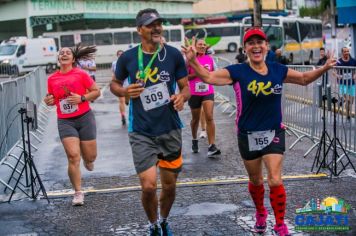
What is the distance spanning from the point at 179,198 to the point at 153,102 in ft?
7.28

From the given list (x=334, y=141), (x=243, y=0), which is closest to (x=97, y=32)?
(x=243, y=0)

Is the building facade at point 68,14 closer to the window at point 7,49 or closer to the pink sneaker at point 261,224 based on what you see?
the window at point 7,49

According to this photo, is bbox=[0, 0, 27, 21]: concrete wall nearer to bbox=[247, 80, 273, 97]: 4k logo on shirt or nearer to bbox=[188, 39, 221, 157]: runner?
bbox=[188, 39, 221, 157]: runner

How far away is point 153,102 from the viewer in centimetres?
554

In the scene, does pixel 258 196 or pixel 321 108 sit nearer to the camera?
pixel 258 196

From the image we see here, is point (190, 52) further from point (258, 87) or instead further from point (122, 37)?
point (122, 37)

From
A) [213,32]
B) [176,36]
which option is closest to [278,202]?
[176,36]

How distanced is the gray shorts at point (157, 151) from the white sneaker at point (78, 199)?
78.7 inches

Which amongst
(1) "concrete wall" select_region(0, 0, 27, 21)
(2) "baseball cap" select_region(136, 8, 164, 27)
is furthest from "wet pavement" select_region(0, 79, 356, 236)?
(1) "concrete wall" select_region(0, 0, 27, 21)

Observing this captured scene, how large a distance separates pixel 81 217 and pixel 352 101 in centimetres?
544

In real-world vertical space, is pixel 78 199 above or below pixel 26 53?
below

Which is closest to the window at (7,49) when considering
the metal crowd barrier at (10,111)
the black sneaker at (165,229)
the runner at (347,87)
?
the metal crowd barrier at (10,111)

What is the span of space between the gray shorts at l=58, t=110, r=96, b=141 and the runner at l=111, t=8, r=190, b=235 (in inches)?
77.2

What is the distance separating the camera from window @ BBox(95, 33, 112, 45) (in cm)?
5047
